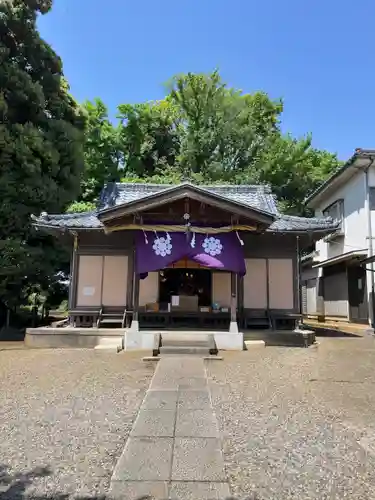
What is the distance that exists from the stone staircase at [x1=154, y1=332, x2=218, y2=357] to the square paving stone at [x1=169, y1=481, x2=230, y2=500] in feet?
20.8

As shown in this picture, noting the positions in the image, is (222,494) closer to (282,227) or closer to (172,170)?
(282,227)

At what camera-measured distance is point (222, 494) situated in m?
2.89

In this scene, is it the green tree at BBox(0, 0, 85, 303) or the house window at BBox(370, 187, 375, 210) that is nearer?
the green tree at BBox(0, 0, 85, 303)

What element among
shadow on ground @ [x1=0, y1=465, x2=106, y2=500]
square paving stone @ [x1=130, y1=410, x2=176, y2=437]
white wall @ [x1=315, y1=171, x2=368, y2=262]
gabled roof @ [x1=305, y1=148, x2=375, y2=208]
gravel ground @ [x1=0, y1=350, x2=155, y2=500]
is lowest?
shadow on ground @ [x1=0, y1=465, x2=106, y2=500]

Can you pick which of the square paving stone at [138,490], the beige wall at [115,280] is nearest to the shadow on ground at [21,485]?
the square paving stone at [138,490]

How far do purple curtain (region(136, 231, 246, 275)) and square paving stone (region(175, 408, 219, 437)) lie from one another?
5797 millimetres

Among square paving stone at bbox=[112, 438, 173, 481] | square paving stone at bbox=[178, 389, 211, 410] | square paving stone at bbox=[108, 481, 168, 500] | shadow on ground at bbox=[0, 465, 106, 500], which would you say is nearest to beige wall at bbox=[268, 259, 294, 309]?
square paving stone at bbox=[178, 389, 211, 410]

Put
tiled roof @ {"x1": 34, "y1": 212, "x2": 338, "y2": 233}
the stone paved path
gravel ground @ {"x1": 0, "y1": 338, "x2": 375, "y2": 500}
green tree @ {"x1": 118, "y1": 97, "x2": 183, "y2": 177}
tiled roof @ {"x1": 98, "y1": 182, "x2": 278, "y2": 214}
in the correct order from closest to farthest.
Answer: the stone paved path < gravel ground @ {"x1": 0, "y1": 338, "x2": 375, "y2": 500} < tiled roof @ {"x1": 34, "y1": 212, "x2": 338, "y2": 233} < tiled roof @ {"x1": 98, "y1": 182, "x2": 278, "y2": 214} < green tree @ {"x1": 118, "y1": 97, "x2": 183, "y2": 177}

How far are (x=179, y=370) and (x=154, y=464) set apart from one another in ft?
13.6

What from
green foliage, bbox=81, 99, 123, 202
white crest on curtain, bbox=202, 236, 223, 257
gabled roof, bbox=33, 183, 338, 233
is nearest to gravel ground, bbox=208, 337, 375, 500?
white crest on curtain, bbox=202, 236, 223, 257

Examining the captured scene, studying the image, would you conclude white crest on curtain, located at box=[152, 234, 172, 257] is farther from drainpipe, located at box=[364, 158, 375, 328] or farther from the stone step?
drainpipe, located at box=[364, 158, 375, 328]

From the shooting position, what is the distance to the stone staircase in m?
9.47

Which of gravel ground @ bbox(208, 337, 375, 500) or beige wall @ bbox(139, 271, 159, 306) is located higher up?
beige wall @ bbox(139, 271, 159, 306)

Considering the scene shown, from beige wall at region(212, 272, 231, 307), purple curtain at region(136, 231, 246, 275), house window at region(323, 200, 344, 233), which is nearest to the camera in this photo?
purple curtain at region(136, 231, 246, 275)
